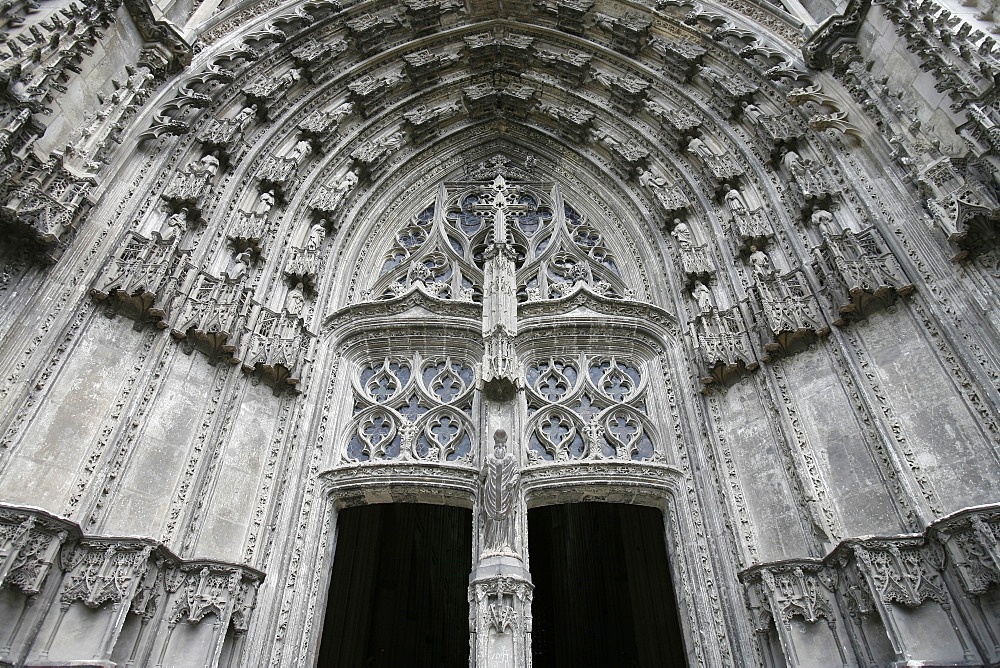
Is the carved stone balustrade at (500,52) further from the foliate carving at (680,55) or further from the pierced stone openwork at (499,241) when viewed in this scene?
the foliate carving at (680,55)

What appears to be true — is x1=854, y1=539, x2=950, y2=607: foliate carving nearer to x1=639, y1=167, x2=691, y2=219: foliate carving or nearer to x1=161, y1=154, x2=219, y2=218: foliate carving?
x1=639, y1=167, x2=691, y2=219: foliate carving

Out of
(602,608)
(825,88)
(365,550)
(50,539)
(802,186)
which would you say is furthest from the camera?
(602,608)

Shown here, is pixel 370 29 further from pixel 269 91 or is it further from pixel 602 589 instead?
pixel 602 589

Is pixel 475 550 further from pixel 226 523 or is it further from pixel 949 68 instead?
pixel 949 68

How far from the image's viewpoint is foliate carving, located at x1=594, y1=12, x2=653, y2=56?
37.2ft

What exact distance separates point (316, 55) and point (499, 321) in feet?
18.5

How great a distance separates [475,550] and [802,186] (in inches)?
248

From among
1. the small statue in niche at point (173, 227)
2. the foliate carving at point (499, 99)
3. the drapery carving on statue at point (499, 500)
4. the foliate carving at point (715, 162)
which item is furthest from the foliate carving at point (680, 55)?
the small statue in niche at point (173, 227)

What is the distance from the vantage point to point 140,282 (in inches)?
280

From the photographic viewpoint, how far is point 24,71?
670 centimetres

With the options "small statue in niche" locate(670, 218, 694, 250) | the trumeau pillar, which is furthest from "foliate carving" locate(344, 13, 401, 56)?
"small statue in niche" locate(670, 218, 694, 250)

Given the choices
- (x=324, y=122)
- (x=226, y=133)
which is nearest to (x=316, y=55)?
(x=324, y=122)

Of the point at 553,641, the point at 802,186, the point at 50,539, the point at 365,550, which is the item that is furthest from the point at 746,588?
the point at 553,641

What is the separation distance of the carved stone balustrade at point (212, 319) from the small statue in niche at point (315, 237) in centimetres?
171
